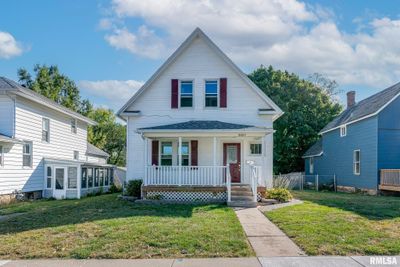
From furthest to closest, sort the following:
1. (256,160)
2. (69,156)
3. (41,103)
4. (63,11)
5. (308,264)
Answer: (69,156)
(41,103)
(256,160)
(63,11)
(308,264)

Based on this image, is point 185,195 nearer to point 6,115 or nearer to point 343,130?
point 6,115

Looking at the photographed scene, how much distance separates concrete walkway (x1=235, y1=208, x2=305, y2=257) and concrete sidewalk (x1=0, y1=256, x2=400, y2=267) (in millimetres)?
435

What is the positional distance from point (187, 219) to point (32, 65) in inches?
1433

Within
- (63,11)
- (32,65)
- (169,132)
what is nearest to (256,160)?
(169,132)

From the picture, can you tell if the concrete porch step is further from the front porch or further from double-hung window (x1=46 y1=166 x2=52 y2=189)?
double-hung window (x1=46 y1=166 x2=52 y2=189)

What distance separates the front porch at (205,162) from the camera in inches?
623

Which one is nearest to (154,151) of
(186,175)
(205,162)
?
(205,162)

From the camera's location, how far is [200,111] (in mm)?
18812

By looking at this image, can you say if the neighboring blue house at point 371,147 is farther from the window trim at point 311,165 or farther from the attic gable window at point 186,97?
the attic gable window at point 186,97

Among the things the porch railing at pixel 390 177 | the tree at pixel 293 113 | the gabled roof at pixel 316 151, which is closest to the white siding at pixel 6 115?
the porch railing at pixel 390 177

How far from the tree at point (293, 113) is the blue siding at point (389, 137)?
1389cm

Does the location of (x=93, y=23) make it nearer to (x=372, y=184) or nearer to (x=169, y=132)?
(x=169, y=132)

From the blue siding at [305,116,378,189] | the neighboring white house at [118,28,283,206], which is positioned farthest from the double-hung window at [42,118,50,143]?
the blue siding at [305,116,378,189]

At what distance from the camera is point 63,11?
1552 cm
